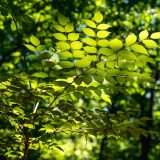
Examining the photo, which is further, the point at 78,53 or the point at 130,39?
the point at 78,53

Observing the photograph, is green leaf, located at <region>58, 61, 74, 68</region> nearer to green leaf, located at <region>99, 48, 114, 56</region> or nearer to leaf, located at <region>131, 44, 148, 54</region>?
green leaf, located at <region>99, 48, 114, 56</region>

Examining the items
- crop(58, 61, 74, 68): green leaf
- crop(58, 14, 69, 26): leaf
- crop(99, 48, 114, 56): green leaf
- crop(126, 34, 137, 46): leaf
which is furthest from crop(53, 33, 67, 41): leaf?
Result: crop(126, 34, 137, 46): leaf

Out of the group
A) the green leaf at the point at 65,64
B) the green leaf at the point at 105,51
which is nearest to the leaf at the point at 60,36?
the green leaf at the point at 65,64

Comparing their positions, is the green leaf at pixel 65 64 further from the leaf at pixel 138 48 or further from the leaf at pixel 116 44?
the leaf at pixel 138 48

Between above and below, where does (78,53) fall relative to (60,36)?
below

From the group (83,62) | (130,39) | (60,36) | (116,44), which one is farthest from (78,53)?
(130,39)

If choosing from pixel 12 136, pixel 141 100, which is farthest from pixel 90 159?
pixel 12 136

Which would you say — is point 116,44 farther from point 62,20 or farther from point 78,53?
point 62,20

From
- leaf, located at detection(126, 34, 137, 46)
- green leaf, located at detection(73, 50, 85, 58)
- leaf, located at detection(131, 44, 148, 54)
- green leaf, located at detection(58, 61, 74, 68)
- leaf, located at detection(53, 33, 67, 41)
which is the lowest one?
green leaf, located at detection(58, 61, 74, 68)

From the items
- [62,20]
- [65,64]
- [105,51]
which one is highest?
[62,20]

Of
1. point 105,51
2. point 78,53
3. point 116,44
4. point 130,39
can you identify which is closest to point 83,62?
point 78,53

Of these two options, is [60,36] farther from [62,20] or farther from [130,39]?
[130,39]

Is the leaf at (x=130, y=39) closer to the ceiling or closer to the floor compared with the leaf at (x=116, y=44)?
closer to the ceiling

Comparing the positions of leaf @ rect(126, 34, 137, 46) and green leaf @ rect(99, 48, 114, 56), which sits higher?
leaf @ rect(126, 34, 137, 46)
